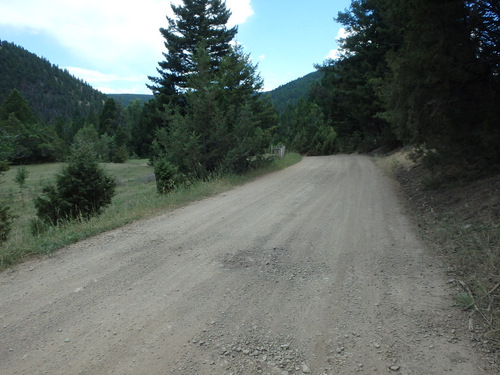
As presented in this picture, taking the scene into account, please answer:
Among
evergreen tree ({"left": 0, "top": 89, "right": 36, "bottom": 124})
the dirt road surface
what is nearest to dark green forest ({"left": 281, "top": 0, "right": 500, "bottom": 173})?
the dirt road surface

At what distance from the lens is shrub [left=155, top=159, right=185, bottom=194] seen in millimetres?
10992

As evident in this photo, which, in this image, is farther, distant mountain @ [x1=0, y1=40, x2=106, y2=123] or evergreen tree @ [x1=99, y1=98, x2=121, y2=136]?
distant mountain @ [x1=0, y1=40, x2=106, y2=123]

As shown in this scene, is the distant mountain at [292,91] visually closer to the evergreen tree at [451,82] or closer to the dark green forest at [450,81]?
the dark green forest at [450,81]

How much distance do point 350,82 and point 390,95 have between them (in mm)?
20436

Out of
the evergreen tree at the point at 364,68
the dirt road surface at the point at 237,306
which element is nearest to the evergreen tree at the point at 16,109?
the evergreen tree at the point at 364,68

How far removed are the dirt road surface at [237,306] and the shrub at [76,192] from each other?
163 inches

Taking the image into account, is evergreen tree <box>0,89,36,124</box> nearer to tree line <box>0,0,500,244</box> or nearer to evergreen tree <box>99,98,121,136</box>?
evergreen tree <box>99,98,121,136</box>

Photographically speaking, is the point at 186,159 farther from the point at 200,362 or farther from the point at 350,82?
the point at 350,82

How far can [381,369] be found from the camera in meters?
2.41

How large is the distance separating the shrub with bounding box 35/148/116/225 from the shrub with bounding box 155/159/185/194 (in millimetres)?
1789

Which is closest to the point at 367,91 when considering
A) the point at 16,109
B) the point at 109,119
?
the point at 16,109

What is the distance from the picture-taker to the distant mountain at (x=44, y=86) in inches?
5652

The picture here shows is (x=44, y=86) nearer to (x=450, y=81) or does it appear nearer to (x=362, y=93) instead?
(x=362, y=93)

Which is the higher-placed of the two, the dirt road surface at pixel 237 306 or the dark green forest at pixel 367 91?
the dark green forest at pixel 367 91
